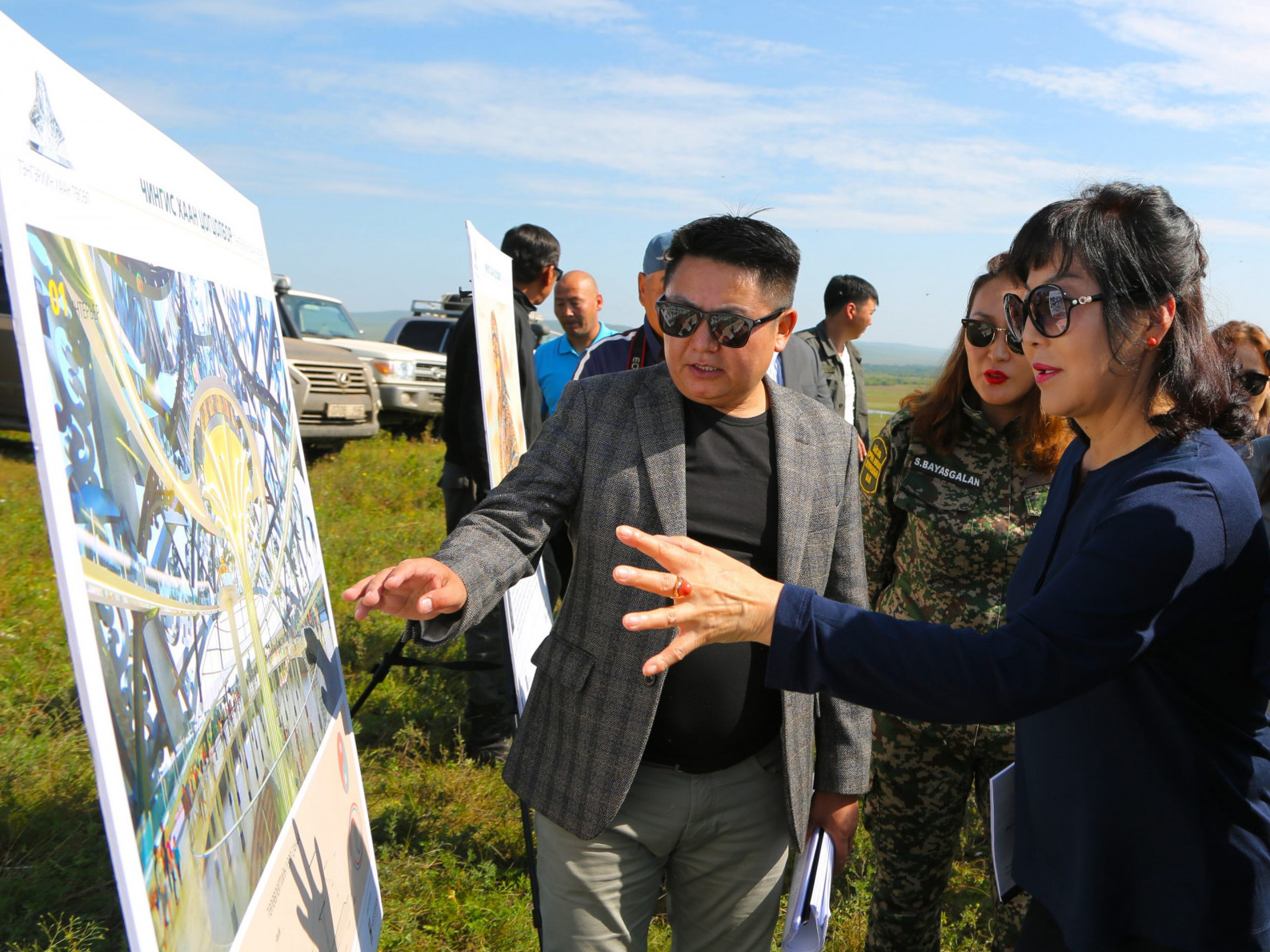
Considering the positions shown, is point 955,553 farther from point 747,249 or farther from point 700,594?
point 700,594

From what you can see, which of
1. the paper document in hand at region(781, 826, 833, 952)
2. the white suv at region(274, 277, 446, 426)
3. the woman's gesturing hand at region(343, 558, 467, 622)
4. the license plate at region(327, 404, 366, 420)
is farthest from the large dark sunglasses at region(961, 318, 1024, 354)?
the white suv at region(274, 277, 446, 426)

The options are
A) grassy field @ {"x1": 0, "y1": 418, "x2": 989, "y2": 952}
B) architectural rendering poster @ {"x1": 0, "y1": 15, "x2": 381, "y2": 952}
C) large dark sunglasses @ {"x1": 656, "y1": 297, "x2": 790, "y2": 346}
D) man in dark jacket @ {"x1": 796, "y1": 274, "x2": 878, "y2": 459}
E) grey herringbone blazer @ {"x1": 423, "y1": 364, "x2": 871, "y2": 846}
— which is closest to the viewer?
architectural rendering poster @ {"x1": 0, "y1": 15, "x2": 381, "y2": 952}

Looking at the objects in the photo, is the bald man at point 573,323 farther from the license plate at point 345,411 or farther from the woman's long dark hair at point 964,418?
the license plate at point 345,411

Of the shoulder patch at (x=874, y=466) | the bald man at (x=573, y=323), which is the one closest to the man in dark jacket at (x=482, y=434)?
the bald man at (x=573, y=323)

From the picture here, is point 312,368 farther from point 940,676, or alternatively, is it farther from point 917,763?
point 940,676

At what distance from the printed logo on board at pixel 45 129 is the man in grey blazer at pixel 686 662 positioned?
39.3 inches

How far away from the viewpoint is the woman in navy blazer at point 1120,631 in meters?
1.47

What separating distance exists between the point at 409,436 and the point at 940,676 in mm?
13798

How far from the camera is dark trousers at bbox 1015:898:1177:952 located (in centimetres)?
175

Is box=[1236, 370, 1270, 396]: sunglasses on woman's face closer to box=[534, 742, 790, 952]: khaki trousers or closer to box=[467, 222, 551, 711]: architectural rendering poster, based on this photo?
box=[534, 742, 790, 952]: khaki trousers

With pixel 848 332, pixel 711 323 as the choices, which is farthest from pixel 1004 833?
pixel 848 332

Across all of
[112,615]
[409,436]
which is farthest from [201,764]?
[409,436]

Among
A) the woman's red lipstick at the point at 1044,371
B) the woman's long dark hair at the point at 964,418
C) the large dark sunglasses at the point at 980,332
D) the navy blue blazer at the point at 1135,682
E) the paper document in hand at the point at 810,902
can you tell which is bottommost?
the paper document in hand at the point at 810,902

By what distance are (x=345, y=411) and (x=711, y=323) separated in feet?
33.6
